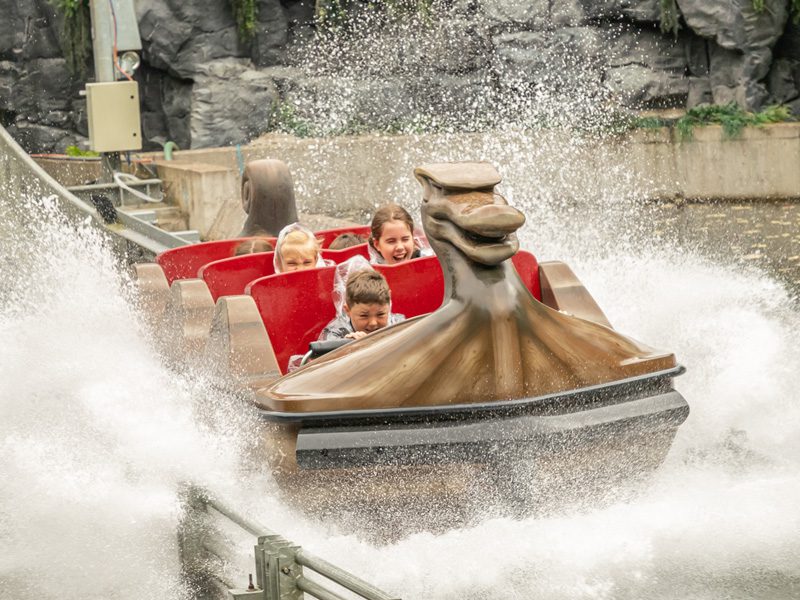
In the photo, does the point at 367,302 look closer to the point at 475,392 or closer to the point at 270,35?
the point at 475,392

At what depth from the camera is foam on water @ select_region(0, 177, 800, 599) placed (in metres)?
3.86

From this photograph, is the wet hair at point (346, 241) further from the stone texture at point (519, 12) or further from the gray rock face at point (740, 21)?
the stone texture at point (519, 12)

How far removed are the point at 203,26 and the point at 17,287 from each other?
29.6ft

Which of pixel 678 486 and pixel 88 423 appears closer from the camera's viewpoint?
pixel 678 486

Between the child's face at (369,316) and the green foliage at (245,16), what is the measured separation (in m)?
13.6

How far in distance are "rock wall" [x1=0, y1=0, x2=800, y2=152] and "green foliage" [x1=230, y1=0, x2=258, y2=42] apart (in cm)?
20

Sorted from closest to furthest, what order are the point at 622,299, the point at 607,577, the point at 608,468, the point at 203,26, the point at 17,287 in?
1. the point at 607,577
2. the point at 608,468
3. the point at 622,299
4. the point at 17,287
5. the point at 203,26

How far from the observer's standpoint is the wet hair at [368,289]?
425 cm

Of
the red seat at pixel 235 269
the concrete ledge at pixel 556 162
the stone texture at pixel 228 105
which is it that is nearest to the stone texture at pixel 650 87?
the concrete ledge at pixel 556 162

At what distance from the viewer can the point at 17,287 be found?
923 centimetres

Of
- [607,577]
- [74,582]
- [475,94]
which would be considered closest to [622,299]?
[607,577]

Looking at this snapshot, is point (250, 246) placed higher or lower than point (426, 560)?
higher

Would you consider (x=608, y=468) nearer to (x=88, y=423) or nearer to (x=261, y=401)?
(x=261, y=401)

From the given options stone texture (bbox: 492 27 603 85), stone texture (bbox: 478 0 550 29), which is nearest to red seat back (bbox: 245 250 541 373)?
stone texture (bbox: 492 27 603 85)
